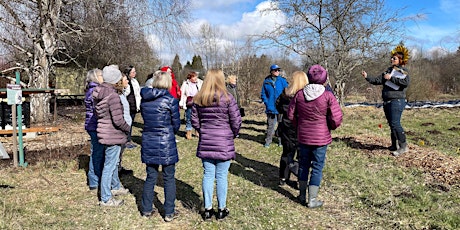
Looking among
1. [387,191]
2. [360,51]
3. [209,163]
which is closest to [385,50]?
[360,51]

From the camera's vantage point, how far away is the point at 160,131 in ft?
12.5

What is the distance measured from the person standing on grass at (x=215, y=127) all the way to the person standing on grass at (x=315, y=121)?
852mm

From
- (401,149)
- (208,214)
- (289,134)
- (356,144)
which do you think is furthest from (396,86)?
(208,214)

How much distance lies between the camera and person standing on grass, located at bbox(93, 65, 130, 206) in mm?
4109

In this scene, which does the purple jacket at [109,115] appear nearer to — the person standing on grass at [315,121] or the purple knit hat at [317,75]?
the person standing on grass at [315,121]

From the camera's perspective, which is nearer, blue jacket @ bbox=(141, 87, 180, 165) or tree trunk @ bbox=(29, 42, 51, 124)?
blue jacket @ bbox=(141, 87, 180, 165)

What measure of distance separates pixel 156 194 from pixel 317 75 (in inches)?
105

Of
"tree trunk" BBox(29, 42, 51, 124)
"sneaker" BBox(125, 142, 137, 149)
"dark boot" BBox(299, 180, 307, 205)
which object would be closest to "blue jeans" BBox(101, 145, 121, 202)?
"dark boot" BBox(299, 180, 307, 205)

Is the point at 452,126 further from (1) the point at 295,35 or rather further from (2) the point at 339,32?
(1) the point at 295,35

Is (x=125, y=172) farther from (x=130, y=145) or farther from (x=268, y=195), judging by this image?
(x=268, y=195)

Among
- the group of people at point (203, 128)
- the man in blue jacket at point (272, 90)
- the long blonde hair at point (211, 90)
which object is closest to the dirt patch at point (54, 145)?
the group of people at point (203, 128)

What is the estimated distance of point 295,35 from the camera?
13234mm

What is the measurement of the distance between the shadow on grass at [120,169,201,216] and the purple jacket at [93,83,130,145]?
928mm

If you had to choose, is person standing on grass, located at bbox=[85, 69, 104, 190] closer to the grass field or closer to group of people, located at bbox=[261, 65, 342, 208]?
the grass field
